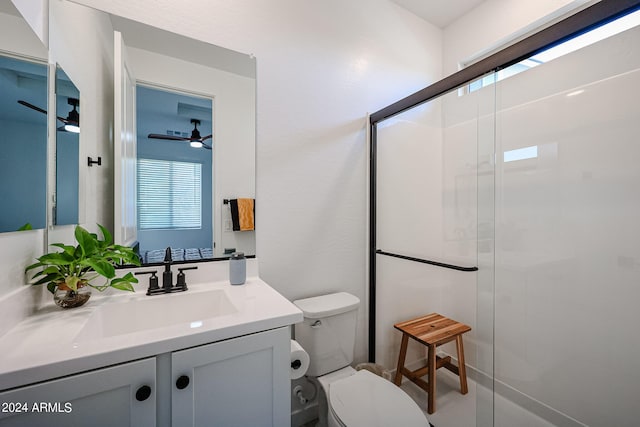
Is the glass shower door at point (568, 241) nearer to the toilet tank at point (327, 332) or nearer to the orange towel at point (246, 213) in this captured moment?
the toilet tank at point (327, 332)

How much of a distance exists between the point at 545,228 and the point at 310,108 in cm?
143

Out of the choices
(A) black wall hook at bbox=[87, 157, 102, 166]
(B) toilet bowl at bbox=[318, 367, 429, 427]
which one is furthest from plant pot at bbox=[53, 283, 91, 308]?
(B) toilet bowl at bbox=[318, 367, 429, 427]

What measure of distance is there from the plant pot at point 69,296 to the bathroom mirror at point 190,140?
0.86 ft

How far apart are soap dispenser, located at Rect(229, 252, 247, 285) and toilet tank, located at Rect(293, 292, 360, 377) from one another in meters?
0.36

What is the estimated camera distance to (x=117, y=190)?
1.15 m

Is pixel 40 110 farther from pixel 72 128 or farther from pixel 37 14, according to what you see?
pixel 37 14

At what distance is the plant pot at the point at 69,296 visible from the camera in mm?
896

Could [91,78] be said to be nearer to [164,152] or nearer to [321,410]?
[164,152]

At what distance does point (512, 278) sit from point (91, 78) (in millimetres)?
2220

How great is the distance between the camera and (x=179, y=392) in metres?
0.74

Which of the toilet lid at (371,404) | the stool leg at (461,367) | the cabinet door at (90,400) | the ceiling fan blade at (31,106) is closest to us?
the cabinet door at (90,400)

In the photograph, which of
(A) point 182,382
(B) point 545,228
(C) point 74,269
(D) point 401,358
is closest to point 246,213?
(C) point 74,269

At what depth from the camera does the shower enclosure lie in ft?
3.98

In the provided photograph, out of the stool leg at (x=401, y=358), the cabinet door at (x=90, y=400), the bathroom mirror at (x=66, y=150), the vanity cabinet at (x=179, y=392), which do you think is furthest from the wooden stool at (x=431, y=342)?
the bathroom mirror at (x=66, y=150)
